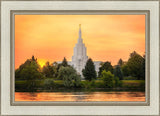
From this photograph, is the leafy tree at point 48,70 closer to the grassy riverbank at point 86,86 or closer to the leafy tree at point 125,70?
the grassy riverbank at point 86,86

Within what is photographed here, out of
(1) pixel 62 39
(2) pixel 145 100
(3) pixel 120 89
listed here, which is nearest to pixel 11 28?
(1) pixel 62 39

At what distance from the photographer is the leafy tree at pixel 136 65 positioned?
6.60 m

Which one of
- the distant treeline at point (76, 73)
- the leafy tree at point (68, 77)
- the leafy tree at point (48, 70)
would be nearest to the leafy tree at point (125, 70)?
the distant treeline at point (76, 73)

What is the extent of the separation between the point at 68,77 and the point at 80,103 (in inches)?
27.9

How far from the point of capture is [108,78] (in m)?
6.73

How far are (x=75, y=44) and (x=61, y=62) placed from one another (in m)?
0.50

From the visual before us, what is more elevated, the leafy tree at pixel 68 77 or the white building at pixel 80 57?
the white building at pixel 80 57

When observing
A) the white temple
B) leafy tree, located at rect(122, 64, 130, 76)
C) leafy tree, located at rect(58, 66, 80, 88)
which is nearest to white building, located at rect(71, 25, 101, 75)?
the white temple

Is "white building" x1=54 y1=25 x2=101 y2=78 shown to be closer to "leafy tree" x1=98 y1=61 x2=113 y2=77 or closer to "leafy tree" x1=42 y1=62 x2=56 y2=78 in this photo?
"leafy tree" x1=98 y1=61 x2=113 y2=77

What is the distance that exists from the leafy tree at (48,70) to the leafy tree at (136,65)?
1.65 m

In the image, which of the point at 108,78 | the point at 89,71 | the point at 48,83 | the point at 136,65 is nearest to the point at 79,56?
the point at 89,71

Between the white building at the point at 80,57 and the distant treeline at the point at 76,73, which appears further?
the distant treeline at the point at 76,73

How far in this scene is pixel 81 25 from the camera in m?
6.62

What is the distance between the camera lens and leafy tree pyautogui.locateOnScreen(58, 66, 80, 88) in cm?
680
